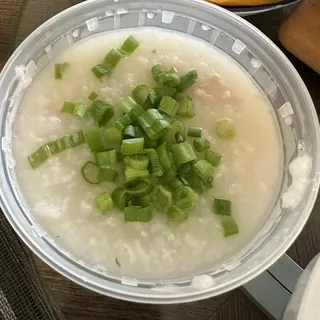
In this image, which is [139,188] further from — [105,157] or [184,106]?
[184,106]

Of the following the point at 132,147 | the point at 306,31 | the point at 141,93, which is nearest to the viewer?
the point at 132,147

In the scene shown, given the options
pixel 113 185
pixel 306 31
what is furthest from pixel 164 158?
pixel 306 31

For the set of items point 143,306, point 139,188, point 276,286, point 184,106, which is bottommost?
point 143,306

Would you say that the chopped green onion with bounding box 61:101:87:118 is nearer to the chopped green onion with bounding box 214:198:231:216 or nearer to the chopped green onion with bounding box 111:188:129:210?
the chopped green onion with bounding box 111:188:129:210

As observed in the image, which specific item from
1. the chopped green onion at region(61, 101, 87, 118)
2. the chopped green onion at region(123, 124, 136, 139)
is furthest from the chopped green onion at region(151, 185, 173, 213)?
the chopped green onion at region(61, 101, 87, 118)

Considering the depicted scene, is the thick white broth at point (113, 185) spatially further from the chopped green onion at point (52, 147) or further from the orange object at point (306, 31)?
the orange object at point (306, 31)

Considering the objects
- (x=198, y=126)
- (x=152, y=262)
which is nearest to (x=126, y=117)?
(x=198, y=126)

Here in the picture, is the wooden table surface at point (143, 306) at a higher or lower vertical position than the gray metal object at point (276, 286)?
lower

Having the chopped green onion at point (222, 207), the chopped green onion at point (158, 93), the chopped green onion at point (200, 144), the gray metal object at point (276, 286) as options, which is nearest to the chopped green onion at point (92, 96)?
the chopped green onion at point (158, 93)
